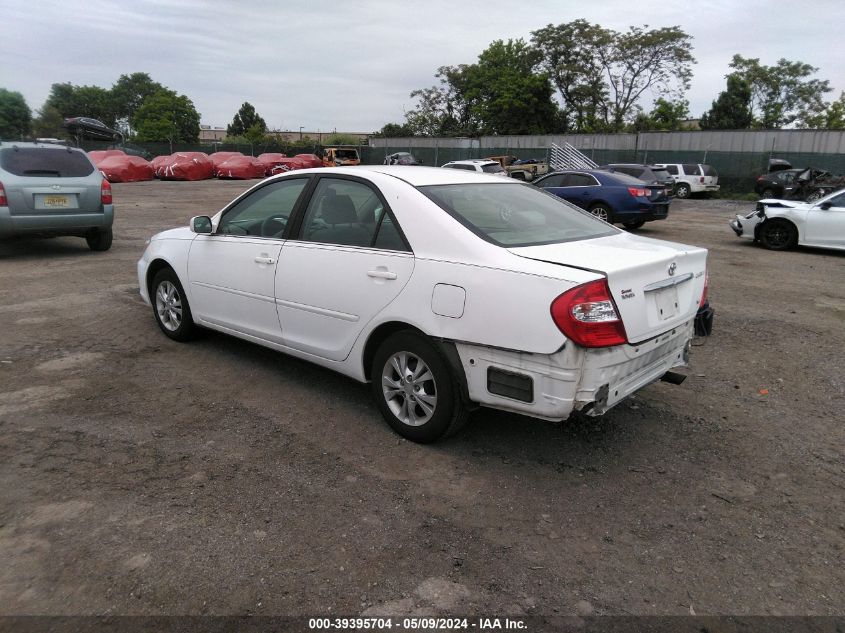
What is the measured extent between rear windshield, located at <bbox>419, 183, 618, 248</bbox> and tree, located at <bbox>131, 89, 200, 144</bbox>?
8722cm

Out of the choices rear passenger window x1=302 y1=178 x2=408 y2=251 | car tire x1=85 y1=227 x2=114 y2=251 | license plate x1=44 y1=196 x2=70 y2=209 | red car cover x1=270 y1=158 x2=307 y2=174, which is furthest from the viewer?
red car cover x1=270 y1=158 x2=307 y2=174

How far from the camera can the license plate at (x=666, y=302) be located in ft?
11.3

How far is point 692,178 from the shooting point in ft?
90.7

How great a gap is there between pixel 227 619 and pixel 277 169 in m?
37.4

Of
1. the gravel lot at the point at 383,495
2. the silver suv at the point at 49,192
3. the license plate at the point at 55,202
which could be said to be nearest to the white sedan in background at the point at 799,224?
the gravel lot at the point at 383,495

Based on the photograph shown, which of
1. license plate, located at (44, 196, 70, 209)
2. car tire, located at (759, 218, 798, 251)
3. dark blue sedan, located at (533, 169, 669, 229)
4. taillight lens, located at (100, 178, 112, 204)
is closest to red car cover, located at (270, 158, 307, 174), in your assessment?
dark blue sedan, located at (533, 169, 669, 229)

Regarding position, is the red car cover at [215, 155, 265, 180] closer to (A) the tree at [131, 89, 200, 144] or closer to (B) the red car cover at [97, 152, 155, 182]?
(B) the red car cover at [97, 152, 155, 182]

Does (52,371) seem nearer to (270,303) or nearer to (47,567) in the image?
(270,303)

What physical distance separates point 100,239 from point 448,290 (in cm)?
891

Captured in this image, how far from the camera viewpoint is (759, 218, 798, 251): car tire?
11961mm

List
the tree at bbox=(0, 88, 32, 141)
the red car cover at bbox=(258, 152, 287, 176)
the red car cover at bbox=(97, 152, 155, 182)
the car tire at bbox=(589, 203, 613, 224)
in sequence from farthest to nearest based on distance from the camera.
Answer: the tree at bbox=(0, 88, 32, 141) → the red car cover at bbox=(258, 152, 287, 176) → the red car cover at bbox=(97, 152, 155, 182) → the car tire at bbox=(589, 203, 613, 224)

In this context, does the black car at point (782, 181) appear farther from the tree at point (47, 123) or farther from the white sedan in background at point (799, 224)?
the tree at point (47, 123)

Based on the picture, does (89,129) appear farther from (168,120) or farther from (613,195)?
(613,195)

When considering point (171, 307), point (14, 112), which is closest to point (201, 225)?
point (171, 307)
